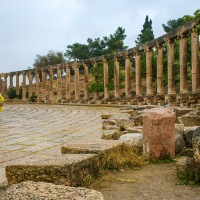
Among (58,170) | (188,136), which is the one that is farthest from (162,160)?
(58,170)

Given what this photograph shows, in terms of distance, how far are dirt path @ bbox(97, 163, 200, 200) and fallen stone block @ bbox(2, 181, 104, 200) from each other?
0.70 meters

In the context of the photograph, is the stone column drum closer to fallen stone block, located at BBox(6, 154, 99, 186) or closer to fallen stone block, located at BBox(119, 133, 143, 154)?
fallen stone block, located at BBox(119, 133, 143, 154)

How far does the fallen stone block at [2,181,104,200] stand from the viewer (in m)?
2.93

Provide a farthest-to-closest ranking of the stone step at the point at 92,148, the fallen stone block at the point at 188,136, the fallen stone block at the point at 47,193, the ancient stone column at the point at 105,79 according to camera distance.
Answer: the ancient stone column at the point at 105,79
the fallen stone block at the point at 188,136
the stone step at the point at 92,148
the fallen stone block at the point at 47,193

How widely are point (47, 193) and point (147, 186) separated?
150 centimetres

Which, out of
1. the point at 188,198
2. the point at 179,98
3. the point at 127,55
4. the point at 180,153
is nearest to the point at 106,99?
the point at 127,55

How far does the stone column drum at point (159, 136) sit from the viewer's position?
526 centimetres

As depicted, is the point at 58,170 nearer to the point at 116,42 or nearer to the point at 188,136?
the point at 188,136

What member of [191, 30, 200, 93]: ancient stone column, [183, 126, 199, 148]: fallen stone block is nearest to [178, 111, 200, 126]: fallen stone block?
[183, 126, 199, 148]: fallen stone block

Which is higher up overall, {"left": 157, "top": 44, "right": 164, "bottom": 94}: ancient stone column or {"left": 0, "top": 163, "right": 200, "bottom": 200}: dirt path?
{"left": 157, "top": 44, "right": 164, "bottom": 94}: ancient stone column

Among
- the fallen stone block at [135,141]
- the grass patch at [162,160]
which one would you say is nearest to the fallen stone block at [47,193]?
the grass patch at [162,160]

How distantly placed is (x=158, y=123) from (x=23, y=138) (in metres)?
4.26

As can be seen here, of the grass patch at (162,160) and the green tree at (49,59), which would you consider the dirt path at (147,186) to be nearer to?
the grass patch at (162,160)

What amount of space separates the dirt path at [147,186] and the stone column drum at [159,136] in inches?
14.1
